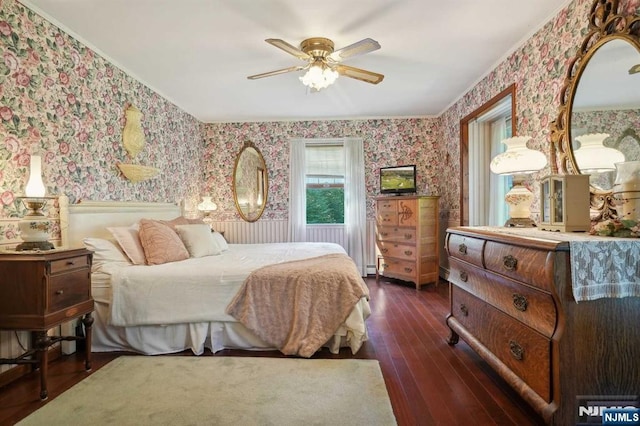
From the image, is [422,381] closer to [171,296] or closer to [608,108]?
[171,296]

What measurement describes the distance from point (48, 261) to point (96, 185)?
1.30 meters

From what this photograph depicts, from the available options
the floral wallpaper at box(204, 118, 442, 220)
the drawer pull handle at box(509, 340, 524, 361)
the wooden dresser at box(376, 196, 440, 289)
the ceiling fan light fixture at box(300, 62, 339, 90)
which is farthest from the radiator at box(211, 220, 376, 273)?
the drawer pull handle at box(509, 340, 524, 361)

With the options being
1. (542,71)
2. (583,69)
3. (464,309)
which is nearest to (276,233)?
(464,309)

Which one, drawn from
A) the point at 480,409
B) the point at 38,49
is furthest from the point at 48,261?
the point at 480,409

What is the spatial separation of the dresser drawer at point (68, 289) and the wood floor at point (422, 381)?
1.72 ft

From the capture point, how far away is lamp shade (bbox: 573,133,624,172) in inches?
74.7

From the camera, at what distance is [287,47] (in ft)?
8.05

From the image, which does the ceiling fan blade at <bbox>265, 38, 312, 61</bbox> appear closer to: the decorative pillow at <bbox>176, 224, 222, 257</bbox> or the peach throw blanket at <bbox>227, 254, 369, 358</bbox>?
the peach throw blanket at <bbox>227, 254, 369, 358</bbox>

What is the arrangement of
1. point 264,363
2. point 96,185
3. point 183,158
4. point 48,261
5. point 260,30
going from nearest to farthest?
point 48,261 → point 264,363 → point 260,30 → point 96,185 → point 183,158

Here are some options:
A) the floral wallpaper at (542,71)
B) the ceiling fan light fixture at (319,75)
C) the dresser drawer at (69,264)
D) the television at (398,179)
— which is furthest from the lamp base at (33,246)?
the television at (398,179)

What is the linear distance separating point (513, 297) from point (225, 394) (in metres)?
1.72

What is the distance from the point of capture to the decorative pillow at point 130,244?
107 inches

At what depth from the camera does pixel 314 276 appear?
2.39 m

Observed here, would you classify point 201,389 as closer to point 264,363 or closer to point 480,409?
point 264,363
